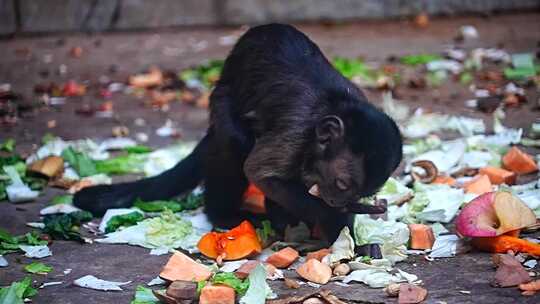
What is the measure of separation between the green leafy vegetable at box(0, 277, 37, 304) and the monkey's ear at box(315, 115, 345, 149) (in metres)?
1.86

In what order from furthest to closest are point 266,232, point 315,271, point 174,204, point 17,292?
1. point 174,204
2. point 266,232
3. point 315,271
4. point 17,292

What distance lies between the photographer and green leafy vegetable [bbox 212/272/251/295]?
505cm

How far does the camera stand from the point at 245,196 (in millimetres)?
7031

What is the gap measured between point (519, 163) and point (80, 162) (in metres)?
3.53

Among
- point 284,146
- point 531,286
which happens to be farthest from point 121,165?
point 531,286

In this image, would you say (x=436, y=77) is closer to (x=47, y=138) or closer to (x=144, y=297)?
(x=47, y=138)

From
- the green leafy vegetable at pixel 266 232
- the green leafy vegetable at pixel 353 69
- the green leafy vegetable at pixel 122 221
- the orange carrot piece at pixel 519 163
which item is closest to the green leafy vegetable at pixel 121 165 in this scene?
the green leafy vegetable at pixel 122 221

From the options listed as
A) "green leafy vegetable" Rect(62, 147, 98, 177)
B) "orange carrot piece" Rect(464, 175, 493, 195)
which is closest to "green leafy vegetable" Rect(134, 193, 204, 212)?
"green leafy vegetable" Rect(62, 147, 98, 177)

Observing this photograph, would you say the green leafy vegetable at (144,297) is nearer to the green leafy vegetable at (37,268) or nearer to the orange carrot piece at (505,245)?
the green leafy vegetable at (37,268)

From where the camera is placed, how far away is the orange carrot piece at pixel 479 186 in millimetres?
6613

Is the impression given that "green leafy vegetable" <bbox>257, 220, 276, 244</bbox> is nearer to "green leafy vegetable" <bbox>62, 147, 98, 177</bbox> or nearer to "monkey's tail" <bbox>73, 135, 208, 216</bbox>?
"monkey's tail" <bbox>73, 135, 208, 216</bbox>

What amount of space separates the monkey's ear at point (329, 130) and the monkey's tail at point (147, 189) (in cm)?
129

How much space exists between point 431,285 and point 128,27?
849 cm

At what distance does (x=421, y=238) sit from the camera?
577 cm
